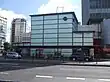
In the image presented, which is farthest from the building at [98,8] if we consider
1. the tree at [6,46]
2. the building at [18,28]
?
the tree at [6,46]

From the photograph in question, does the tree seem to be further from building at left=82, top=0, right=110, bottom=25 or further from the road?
the road

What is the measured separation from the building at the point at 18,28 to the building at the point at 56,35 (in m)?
30.5

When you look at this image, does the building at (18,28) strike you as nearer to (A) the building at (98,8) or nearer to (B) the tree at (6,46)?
(B) the tree at (6,46)

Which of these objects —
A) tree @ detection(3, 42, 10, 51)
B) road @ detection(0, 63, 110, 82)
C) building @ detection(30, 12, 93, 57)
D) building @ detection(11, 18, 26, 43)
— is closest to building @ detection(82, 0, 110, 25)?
building @ detection(30, 12, 93, 57)

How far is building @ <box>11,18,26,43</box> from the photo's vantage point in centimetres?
10110

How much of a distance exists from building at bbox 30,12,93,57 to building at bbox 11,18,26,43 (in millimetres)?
30475

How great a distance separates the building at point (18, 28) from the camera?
10110cm

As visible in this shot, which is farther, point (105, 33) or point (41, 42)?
point (105, 33)

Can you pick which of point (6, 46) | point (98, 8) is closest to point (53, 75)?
point (98, 8)

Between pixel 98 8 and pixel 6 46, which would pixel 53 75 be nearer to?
pixel 98 8

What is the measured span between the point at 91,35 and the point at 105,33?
1855 centimetres

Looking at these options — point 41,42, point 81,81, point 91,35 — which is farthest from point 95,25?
point 81,81

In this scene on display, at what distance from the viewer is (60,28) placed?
66500 millimetres

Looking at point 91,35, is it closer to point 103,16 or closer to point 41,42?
point 41,42
